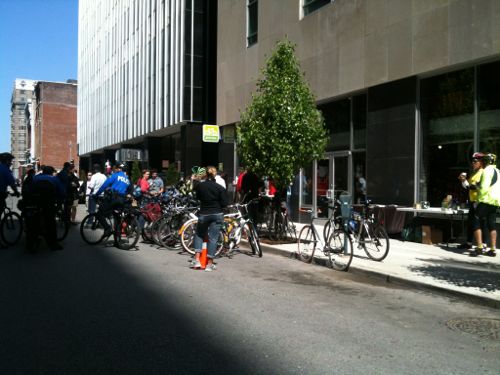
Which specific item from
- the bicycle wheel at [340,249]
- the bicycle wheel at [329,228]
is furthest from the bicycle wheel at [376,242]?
the bicycle wheel at [329,228]

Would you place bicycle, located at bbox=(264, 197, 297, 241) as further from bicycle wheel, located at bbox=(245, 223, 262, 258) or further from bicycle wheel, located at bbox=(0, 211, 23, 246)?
bicycle wheel, located at bbox=(0, 211, 23, 246)

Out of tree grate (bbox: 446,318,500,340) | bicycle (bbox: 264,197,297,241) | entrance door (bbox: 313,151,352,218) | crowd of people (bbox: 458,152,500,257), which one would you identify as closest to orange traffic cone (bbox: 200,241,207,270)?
bicycle (bbox: 264,197,297,241)

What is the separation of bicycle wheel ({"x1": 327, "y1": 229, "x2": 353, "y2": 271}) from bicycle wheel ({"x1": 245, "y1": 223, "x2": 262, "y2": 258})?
5.60 feet

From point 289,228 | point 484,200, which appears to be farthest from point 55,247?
point 484,200

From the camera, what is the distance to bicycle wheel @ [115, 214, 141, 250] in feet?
36.4

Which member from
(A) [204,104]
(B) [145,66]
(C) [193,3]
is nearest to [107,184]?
(A) [204,104]

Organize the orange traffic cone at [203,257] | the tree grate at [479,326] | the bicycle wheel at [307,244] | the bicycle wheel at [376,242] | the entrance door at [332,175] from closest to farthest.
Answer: the tree grate at [479,326]
the orange traffic cone at [203,257]
the bicycle wheel at [376,242]
the bicycle wheel at [307,244]
the entrance door at [332,175]

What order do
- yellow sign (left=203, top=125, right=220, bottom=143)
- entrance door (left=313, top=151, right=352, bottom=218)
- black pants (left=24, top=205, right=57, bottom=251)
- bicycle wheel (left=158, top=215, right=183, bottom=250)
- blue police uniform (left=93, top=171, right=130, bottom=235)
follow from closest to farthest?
black pants (left=24, top=205, right=57, bottom=251), blue police uniform (left=93, top=171, right=130, bottom=235), bicycle wheel (left=158, top=215, right=183, bottom=250), entrance door (left=313, top=151, right=352, bottom=218), yellow sign (left=203, top=125, right=220, bottom=143)

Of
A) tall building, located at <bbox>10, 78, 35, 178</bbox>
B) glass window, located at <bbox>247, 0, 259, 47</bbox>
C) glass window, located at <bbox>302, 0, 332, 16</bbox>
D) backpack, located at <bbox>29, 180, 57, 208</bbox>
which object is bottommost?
backpack, located at <bbox>29, 180, 57, 208</bbox>

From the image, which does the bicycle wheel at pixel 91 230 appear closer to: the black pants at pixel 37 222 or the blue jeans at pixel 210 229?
the black pants at pixel 37 222

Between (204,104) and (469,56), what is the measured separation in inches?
680

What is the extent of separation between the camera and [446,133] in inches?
493

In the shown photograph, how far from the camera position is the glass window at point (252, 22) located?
808 inches

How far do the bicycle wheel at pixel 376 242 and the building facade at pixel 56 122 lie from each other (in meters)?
84.4
